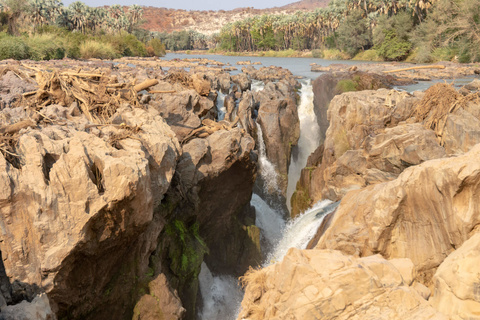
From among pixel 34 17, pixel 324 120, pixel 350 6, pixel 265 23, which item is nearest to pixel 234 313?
pixel 324 120

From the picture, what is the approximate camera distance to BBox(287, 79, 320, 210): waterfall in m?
21.9

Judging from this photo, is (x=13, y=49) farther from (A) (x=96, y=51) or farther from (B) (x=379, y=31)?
(B) (x=379, y=31)

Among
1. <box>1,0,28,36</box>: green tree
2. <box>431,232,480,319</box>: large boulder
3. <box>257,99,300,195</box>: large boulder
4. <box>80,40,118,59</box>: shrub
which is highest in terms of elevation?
<box>1,0,28,36</box>: green tree

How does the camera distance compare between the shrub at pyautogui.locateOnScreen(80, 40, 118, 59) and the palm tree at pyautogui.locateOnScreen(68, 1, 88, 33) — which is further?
the palm tree at pyautogui.locateOnScreen(68, 1, 88, 33)

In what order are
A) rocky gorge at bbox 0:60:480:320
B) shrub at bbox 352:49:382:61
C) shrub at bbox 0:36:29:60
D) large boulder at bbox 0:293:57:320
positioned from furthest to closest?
shrub at bbox 352:49:382:61 → shrub at bbox 0:36:29:60 → rocky gorge at bbox 0:60:480:320 → large boulder at bbox 0:293:57:320

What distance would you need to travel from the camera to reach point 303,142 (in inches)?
912

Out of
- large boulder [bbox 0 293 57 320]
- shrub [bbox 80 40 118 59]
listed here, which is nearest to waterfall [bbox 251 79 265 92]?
large boulder [bbox 0 293 57 320]

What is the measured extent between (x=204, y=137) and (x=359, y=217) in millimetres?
6899

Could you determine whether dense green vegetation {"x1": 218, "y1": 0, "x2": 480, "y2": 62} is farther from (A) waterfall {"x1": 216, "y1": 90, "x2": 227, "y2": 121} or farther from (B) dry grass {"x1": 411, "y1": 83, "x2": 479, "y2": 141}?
(B) dry grass {"x1": 411, "y1": 83, "x2": 479, "y2": 141}

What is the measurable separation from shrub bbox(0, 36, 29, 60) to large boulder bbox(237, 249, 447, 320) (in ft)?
115

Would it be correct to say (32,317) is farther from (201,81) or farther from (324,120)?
(324,120)

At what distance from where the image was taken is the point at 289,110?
2247 centimetres

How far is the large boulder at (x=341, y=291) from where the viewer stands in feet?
17.5

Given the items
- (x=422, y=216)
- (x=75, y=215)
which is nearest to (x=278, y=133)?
(x=422, y=216)
